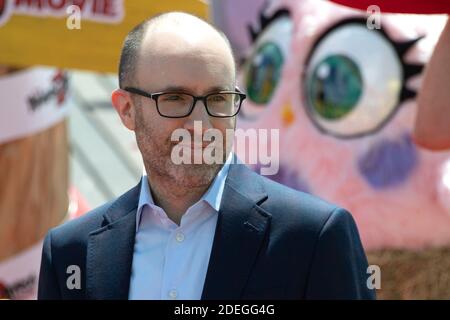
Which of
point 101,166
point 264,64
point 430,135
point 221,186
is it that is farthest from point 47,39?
point 101,166

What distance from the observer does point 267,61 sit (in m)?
3.62

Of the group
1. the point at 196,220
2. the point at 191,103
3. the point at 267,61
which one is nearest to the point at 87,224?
the point at 196,220

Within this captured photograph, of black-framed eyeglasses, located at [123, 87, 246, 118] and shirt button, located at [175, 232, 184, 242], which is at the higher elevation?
black-framed eyeglasses, located at [123, 87, 246, 118]

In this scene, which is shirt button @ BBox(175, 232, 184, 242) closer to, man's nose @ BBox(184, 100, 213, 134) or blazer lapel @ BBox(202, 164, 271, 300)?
blazer lapel @ BBox(202, 164, 271, 300)

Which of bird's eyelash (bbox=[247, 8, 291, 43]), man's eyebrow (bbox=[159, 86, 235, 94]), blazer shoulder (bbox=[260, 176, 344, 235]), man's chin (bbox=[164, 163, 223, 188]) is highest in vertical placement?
bird's eyelash (bbox=[247, 8, 291, 43])

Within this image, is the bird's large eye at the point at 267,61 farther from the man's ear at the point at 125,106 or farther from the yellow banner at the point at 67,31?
the man's ear at the point at 125,106

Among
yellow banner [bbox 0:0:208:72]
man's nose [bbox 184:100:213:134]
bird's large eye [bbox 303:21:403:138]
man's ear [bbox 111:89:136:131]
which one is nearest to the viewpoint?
man's nose [bbox 184:100:213:134]

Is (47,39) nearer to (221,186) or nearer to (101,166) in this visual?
(221,186)

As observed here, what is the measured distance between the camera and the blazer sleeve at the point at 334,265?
4.89ft

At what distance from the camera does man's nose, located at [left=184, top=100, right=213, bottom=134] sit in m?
1.49

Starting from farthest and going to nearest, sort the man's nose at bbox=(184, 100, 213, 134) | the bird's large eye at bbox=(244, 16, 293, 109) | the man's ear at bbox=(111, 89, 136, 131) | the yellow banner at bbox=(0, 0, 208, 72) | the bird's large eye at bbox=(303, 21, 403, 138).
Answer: the bird's large eye at bbox=(244, 16, 293, 109)
the bird's large eye at bbox=(303, 21, 403, 138)
the yellow banner at bbox=(0, 0, 208, 72)
the man's ear at bbox=(111, 89, 136, 131)
the man's nose at bbox=(184, 100, 213, 134)

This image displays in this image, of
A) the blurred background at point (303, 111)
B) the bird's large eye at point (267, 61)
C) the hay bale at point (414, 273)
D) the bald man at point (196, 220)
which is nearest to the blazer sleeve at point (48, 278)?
the bald man at point (196, 220)

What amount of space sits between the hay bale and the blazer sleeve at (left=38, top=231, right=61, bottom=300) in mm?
1825

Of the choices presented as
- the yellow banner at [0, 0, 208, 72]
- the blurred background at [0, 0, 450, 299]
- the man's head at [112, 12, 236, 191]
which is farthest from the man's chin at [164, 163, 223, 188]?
the yellow banner at [0, 0, 208, 72]
